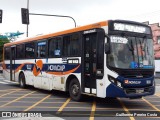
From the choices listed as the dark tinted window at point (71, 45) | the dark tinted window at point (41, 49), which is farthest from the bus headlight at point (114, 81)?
Answer: the dark tinted window at point (41, 49)

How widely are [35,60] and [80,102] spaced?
5061 millimetres

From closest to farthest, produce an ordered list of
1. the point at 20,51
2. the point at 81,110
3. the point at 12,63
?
the point at 81,110, the point at 20,51, the point at 12,63

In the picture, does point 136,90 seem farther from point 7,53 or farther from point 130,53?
point 7,53

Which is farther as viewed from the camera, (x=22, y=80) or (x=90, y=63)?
(x=22, y=80)

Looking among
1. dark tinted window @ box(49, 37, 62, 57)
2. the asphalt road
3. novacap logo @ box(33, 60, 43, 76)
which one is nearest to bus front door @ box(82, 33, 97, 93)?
the asphalt road

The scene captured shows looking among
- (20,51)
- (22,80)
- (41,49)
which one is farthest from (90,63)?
(20,51)

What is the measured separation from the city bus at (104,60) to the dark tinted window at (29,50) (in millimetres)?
2504

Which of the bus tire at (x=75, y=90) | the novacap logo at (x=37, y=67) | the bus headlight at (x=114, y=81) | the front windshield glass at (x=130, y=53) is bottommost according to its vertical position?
the bus tire at (x=75, y=90)

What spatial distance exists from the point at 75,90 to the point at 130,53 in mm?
2995

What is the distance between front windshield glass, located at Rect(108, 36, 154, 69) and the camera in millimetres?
11438

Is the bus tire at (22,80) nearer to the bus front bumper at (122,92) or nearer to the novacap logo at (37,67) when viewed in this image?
the novacap logo at (37,67)

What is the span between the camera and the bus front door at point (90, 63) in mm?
12156

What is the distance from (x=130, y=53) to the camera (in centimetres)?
1171

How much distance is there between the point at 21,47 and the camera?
19.5 meters
